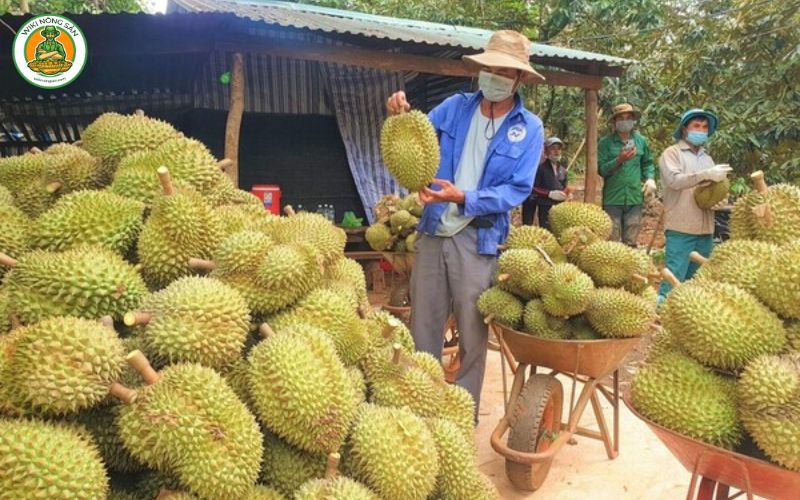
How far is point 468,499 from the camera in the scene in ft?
5.00

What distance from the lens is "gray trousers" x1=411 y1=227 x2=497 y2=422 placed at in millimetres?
3295

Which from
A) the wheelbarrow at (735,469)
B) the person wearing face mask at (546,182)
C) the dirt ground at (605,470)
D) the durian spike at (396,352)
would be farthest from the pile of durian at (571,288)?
the person wearing face mask at (546,182)

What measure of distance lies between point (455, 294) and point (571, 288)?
755 mm

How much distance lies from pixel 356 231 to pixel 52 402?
6.37 meters

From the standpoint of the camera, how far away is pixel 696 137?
17.4 ft

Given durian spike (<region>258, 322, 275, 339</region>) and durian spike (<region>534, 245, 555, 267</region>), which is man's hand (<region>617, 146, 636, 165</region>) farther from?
durian spike (<region>258, 322, 275, 339</region>)

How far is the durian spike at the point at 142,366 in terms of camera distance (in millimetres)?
1179

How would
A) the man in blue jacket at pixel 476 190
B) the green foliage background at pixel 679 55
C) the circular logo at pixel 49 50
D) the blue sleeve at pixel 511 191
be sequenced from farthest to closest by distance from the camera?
the green foliage background at pixel 679 55
the circular logo at pixel 49 50
the man in blue jacket at pixel 476 190
the blue sleeve at pixel 511 191

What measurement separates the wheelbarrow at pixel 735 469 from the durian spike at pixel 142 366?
1.43 meters

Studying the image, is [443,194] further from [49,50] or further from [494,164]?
[49,50]

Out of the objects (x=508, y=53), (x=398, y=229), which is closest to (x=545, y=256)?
(x=508, y=53)

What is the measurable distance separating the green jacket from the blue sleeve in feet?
13.2

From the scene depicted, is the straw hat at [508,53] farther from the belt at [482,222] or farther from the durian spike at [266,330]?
the durian spike at [266,330]

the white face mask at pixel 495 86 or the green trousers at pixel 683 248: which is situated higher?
the white face mask at pixel 495 86
